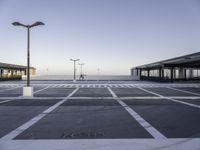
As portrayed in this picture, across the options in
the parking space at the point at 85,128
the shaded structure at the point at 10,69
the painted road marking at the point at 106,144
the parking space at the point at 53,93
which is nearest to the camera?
the painted road marking at the point at 106,144

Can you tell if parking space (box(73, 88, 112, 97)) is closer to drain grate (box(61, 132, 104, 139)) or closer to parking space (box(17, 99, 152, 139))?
parking space (box(17, 99, 152, 139))

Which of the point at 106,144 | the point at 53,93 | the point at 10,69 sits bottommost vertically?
the point at 106,144

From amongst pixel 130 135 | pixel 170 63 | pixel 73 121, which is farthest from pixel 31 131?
pixel 170 63

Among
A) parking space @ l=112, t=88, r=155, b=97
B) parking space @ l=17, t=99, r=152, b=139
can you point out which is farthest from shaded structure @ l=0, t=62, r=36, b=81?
parking space @ l=17, t=99, r=152, b=139

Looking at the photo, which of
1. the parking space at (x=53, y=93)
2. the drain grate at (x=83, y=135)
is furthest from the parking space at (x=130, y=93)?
the drain grate at (x=83, y=135)

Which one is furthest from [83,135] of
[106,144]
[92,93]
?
[92,93]

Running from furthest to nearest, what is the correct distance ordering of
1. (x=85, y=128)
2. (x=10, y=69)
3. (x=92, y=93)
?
(x=10, y=69) < (x=92, y=93) < (x=85, y=128)

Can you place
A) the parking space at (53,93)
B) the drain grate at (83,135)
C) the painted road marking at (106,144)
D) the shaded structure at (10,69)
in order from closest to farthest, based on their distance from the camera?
the painted road marking at (106,144)
the drain grate at (83,135)
the parking space at (53,93)
the shaded structure at (10,69)

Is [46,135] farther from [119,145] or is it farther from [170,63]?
[170,63]

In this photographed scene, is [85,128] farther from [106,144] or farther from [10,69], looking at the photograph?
[10,69]

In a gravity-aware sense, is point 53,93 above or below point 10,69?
below

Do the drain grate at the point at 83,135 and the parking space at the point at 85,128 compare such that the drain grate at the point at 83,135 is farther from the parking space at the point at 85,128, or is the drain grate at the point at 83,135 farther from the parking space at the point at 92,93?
the parking space at the point at 92,93

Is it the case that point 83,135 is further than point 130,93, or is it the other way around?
point 130,93

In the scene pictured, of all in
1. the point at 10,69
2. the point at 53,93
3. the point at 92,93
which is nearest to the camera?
the point at 53,93
